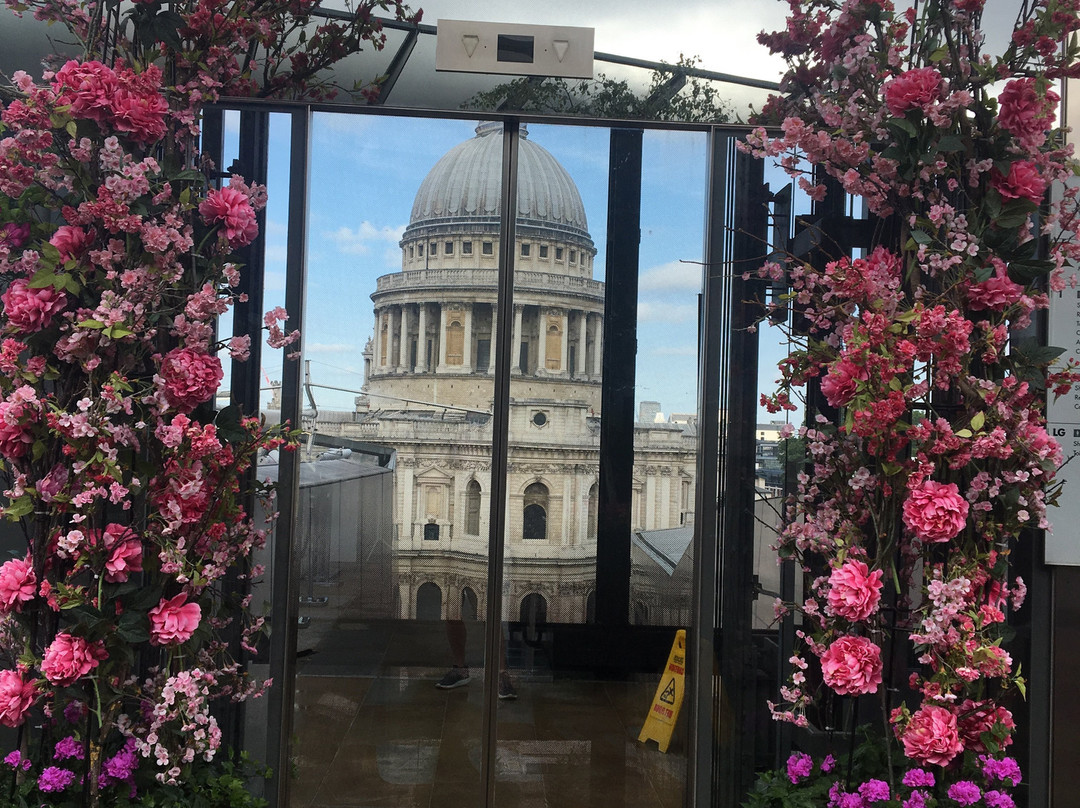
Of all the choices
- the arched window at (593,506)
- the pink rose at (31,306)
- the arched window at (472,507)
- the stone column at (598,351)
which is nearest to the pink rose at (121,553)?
the pink rose at (31,306)

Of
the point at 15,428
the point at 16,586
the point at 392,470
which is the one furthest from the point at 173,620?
the point at 392,470

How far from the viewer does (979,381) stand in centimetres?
254

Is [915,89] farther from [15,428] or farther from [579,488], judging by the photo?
[15,428]

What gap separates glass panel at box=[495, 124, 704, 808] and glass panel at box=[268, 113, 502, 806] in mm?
127

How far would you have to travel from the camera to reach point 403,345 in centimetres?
312

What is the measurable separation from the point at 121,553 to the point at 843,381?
205 cm

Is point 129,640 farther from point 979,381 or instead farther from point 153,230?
→ point 979,381

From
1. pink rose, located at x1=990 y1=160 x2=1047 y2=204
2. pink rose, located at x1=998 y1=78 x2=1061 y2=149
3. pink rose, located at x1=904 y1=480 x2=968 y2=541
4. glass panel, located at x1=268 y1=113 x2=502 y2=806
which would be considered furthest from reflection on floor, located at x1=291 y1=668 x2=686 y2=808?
pink rose, located at x1=998 y1=78 x2=1061 y2=149

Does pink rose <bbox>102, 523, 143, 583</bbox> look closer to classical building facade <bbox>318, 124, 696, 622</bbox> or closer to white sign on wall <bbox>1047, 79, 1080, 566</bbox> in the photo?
classical building facade <bbox>318, 124, 696, 622</bbox>

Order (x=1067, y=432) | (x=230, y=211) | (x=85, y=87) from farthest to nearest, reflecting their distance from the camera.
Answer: (x=1067, y=432)
(x=230, y=211)
(x=85, y=87)

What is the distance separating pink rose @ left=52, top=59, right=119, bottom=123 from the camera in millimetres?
2432

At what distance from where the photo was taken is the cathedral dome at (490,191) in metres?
3.10

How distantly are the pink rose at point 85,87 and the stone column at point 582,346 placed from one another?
1.56 m

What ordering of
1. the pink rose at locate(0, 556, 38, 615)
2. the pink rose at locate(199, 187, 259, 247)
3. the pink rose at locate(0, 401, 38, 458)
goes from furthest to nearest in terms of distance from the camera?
the pink rose at locate(199, 187, 259, 247) → the pink rose at locate(0, 556, 38, 615) → the pink rose at locate(0, 401, 38, 458)
